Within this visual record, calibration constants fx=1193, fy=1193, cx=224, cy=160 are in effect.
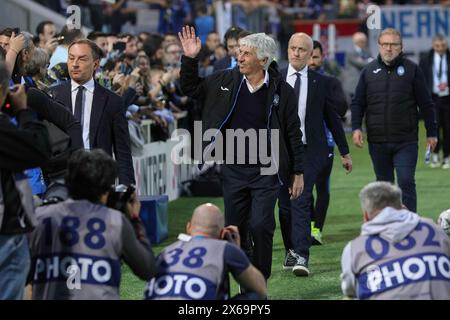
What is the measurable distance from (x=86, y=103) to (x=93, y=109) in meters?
0.10

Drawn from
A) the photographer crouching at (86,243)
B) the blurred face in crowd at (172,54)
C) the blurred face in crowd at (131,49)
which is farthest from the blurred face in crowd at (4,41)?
the blurred face in crowd at (172,54)

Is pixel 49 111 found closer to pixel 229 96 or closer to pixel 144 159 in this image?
pixel 229 96

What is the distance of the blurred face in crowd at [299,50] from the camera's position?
10.9m

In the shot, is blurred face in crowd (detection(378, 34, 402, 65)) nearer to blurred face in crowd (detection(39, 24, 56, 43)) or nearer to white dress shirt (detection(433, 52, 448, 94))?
blurred face in crowd (detection(39, 24, 56, 43))

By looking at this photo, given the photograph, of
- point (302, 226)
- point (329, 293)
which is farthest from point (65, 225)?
point (302, 226)

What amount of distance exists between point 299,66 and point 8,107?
4.56 m

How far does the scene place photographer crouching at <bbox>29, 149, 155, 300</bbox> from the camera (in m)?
6.62

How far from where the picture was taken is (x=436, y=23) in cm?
3134

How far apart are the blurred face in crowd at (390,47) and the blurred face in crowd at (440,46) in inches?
372

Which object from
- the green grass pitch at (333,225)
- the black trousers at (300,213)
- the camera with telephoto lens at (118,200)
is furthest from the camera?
the black trousers at (300,213)

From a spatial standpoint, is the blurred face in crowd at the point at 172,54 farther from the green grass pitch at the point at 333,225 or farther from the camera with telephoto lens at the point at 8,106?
the camera with telephoto lens at the point at 8,106

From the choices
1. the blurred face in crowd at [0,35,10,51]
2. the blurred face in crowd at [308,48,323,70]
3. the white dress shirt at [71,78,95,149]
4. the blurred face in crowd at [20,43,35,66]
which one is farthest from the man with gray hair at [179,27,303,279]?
the blurred face in crowd at [308,48,323,70]

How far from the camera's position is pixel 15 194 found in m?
6.72

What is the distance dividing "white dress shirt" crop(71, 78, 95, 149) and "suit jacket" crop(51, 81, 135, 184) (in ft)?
0.08
